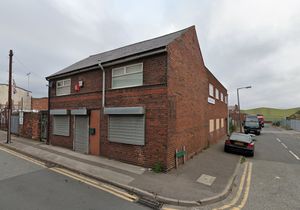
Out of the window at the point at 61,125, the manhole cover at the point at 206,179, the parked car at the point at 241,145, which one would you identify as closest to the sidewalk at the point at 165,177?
the manhole cover at the point at 206,179

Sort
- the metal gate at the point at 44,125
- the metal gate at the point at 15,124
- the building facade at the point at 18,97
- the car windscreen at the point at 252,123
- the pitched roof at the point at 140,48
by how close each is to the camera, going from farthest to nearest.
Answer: the building facade at the point at 18,97 → the car windscreen at the point at 252,123 → the metal gate at the point at 15,124 → the metal gate at the point at 44,125 → the pitched roof at the point at 140,48

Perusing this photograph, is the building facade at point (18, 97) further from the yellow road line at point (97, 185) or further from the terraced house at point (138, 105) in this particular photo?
the yellow road line at point (97, 185)

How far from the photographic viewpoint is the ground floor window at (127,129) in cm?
832

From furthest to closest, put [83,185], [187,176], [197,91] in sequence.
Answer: [197,91], [187,176], [83,185]

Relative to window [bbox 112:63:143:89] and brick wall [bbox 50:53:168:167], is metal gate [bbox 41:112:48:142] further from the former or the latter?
window [bbox 112:63:143:89]

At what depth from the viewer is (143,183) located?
20.5 ft

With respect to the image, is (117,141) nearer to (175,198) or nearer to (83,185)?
(83,185)

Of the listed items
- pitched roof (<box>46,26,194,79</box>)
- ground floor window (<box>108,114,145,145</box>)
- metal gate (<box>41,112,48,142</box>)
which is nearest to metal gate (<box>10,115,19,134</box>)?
metal gate (<box>41,112,48,142</box>)

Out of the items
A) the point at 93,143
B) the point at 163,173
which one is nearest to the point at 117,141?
the point at 93,143

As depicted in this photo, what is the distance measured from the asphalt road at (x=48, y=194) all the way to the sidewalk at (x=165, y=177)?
2.51 ft

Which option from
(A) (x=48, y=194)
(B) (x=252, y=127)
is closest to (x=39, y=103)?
(A) (x=48, y=194)

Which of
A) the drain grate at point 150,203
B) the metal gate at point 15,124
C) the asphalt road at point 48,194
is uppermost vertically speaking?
the metal gate at point 15,124

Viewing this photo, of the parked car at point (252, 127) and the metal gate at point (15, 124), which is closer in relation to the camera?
the metal gate at point (15, 124)

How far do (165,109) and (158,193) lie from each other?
335 cm
